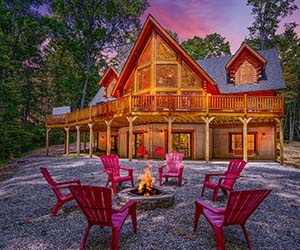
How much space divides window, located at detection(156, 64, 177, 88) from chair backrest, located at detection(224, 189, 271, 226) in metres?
13.4

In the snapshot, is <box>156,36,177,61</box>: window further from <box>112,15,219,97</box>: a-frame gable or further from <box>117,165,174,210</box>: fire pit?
<box>117,165,174,210</box>: fire pit

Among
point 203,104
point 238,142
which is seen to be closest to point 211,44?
point 238,142

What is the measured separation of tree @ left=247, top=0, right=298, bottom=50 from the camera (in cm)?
3375

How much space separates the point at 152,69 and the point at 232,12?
8.77 meters

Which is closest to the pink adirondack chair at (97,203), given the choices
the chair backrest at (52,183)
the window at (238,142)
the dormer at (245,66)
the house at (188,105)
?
the chair backrest at (52,183)

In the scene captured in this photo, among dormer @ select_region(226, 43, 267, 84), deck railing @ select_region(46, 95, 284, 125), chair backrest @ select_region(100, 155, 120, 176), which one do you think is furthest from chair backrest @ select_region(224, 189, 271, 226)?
dormer @ select_region(226, 43, 267, 84)

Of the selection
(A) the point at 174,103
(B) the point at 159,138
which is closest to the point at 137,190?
(A) the point at 174,103

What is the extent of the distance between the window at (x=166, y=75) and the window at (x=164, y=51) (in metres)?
0.57

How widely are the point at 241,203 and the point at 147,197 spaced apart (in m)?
2.46

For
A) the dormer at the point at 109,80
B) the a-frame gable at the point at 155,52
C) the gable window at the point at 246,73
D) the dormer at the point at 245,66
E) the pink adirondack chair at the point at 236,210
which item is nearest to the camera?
the pink adirondack chair at the point at 236,210

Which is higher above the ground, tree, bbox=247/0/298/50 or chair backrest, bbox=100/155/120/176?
tree, bbox=247/0/298/50

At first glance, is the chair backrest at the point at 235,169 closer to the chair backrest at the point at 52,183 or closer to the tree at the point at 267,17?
the chair backrest at the point at 52,183

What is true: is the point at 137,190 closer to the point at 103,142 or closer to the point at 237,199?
the point at 237,199

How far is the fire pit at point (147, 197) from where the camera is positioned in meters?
5.56
